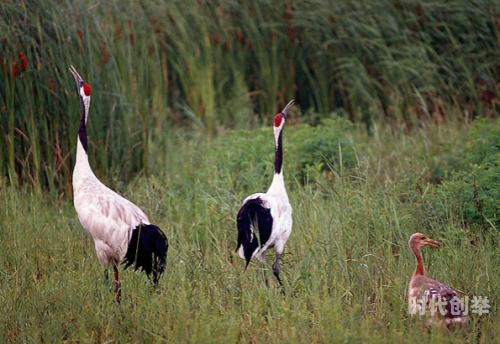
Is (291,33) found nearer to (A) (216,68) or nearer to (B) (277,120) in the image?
(A) (216,68)

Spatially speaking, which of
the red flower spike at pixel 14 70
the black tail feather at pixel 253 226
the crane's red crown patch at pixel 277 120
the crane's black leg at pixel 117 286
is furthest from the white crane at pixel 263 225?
the red flower spike at pixel 14 70

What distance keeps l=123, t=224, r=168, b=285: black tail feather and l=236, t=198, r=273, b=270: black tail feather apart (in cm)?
50

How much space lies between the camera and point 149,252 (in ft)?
15.6

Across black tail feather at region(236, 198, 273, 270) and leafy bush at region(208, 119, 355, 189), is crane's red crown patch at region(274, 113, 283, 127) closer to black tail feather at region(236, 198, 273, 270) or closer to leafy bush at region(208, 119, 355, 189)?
black tail feather at region(236, 198, 273, 270)

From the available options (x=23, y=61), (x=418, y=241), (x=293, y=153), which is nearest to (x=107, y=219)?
(x=418, y=241)

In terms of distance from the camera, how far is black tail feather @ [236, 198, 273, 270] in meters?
4.85

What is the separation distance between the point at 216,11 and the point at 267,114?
1.50 metres

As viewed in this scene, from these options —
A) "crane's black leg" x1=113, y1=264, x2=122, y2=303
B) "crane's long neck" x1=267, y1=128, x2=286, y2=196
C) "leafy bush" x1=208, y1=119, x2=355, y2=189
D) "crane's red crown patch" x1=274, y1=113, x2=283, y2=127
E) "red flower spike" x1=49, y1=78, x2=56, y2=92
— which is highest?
"crane's red crown patch" x1=274, y1=113, x2=283, y2=127

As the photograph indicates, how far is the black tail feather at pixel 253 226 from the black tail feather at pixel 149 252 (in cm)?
50

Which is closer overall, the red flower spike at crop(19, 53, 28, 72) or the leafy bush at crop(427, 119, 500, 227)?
the leafy bush at crop(427, 119, 500, 227)

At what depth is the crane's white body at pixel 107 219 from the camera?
497cm

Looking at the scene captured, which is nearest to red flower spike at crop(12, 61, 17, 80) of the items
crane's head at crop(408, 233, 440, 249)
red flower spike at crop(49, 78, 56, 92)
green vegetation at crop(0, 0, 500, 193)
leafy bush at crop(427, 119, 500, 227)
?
green vegetation at crop(0, 0, 500, 193)

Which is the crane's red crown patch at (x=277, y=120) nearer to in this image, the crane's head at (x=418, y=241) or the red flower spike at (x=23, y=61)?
the crane's head at (x=418, y=241)

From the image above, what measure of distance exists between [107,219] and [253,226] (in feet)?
3.13
